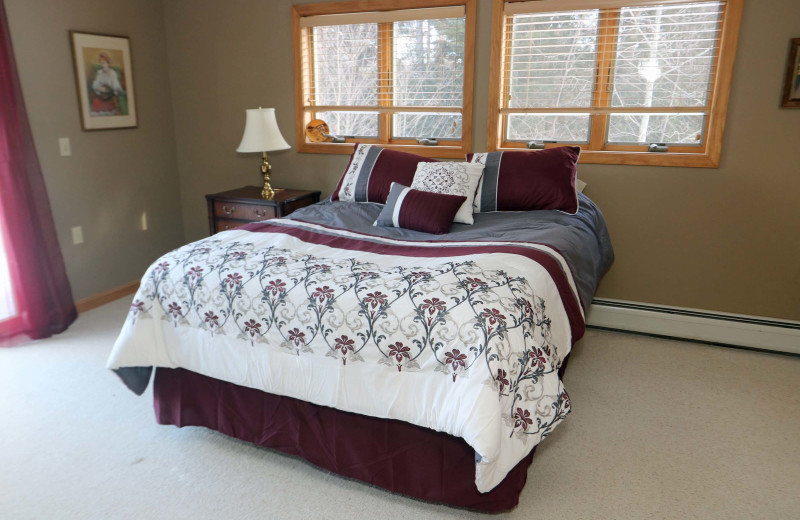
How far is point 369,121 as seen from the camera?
13.8ft

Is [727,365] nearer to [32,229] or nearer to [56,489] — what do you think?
[56,489]

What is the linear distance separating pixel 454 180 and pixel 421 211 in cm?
36

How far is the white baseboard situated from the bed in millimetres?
1070

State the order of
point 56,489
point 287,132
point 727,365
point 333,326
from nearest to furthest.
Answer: point 333,326, point 56,489, point 727,365, point 287,132

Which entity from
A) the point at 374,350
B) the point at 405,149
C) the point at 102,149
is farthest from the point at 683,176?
the point at 102,149

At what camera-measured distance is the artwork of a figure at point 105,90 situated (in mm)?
3848

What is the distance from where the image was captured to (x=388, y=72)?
4.00m

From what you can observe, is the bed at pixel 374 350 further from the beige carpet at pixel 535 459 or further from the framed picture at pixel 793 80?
the framed picture at pixel 793 80

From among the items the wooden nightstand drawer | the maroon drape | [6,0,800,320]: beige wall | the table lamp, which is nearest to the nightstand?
the wooden nightstand drawer

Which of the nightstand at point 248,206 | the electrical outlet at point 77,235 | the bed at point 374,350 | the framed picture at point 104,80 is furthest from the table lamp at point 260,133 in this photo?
the bed at point 374,350

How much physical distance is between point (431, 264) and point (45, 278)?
2630mm

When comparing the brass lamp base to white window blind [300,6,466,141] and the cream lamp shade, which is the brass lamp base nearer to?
the cream lamp shade

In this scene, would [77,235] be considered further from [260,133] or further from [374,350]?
[374,350]

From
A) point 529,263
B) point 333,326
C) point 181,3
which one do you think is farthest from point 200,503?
point 181,3
